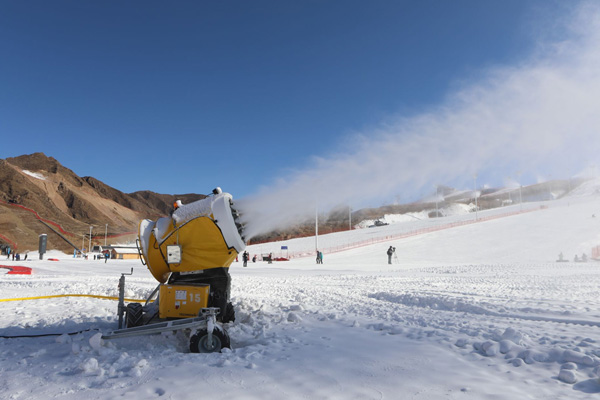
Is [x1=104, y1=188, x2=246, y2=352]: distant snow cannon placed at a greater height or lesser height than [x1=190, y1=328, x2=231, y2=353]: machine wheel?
greater

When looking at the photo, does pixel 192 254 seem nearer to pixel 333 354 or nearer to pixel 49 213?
pixel 333 354

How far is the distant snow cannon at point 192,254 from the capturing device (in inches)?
227

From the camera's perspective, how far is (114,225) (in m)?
164

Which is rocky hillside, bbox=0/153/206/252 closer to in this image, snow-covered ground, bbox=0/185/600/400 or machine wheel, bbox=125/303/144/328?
snow-covered ground, bbox=0/185/600/400

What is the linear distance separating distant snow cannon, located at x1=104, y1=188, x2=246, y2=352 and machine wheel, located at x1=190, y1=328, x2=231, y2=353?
410 mm

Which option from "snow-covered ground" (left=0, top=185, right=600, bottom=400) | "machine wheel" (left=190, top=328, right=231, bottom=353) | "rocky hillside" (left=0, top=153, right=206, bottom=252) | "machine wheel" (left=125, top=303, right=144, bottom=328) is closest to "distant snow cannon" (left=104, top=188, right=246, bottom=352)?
"machine wheel" (left=125, top=303, right=144, bottom=328)

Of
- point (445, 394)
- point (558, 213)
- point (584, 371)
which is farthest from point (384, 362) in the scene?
point (558, 213)

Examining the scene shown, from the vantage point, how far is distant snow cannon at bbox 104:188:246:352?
5.78 m

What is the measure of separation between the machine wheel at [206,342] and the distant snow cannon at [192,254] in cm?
41

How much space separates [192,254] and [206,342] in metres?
1.40

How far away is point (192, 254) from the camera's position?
593 cm

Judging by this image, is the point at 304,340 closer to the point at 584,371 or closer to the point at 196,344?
the point at 196,344

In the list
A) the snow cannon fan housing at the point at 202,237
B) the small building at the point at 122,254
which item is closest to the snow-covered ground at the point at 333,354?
the snow cannon fan housing at the point at 202,237

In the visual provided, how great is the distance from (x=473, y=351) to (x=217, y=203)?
4044mm
